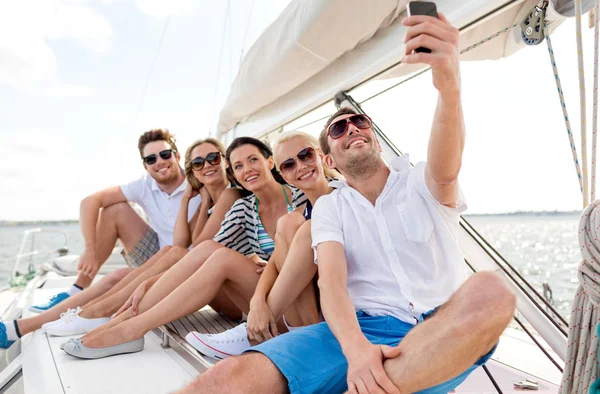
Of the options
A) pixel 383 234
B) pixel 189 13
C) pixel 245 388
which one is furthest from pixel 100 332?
pixel 189 13

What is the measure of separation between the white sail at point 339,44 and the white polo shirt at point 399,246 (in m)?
0.68

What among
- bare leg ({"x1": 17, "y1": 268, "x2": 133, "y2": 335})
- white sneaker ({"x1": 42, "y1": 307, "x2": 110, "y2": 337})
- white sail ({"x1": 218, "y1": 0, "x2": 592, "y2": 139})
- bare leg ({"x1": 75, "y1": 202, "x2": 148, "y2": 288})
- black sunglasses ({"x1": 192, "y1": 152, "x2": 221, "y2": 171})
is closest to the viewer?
white sail ({"x1": 218, "y1": 0, "x2": 592, "y2": 139})

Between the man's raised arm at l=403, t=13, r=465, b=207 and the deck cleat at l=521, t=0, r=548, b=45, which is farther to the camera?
the deck cleat at l=521, t=0, r=548, b=45

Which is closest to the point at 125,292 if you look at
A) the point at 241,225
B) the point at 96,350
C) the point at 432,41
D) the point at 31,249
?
the point at 96,350

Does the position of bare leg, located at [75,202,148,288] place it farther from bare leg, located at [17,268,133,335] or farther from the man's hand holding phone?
the man's hand holding phone

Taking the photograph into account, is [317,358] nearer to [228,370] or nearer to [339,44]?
[228,370]

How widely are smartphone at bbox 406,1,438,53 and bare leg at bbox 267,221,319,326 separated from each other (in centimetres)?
87

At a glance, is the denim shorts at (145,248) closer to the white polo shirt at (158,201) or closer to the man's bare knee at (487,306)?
the white polo shirt at (158,201)

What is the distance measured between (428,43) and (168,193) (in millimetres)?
2782

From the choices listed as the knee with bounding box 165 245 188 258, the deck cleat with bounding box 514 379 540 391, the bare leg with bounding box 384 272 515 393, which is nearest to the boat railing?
the knee with bounding box 165 245 188 258

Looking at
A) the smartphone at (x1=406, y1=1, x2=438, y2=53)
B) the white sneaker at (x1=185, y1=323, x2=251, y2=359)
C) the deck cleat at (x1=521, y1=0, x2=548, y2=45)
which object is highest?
the deck cleat at (x1=521, y1=0, x2=548, y2=45)

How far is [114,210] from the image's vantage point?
359cm

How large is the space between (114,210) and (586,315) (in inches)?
125

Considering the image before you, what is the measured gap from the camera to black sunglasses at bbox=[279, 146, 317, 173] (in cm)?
223
